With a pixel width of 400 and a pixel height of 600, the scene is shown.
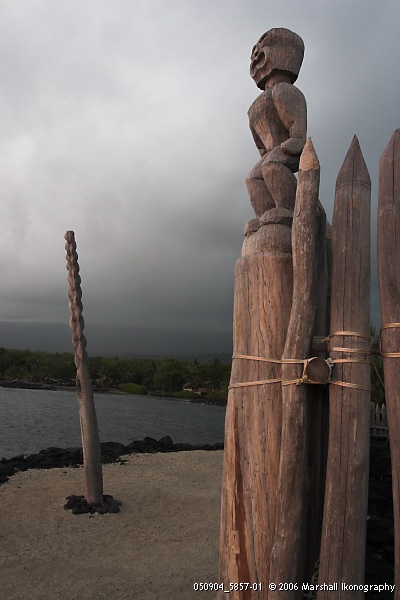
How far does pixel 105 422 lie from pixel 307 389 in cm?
1388

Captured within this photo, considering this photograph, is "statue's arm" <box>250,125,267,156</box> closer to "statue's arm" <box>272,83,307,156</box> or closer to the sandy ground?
"statue's arm" <box>272,83,307,156</box>

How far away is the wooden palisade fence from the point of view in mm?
2553

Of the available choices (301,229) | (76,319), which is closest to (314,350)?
(301,229)

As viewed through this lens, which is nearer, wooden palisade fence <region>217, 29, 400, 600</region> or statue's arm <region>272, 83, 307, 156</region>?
wooden palisade fence <region>217, 29, 400, 600</region>

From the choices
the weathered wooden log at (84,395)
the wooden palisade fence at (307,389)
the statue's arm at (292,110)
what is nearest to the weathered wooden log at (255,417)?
the wooden palisade fence at (307,389)

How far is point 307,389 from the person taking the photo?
9.12ft

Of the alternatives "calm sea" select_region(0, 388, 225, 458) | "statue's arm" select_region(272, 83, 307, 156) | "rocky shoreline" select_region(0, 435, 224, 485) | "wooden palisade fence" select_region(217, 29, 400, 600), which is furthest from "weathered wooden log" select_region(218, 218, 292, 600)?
"calm sea" select_region(0, 388, 225, 458)

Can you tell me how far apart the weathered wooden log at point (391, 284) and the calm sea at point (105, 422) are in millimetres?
10436

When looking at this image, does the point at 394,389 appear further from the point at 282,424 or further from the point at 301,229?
the point at 301,229

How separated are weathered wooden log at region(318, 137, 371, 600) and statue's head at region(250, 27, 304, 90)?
3.94 ft

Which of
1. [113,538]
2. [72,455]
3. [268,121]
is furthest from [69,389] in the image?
[268,121]

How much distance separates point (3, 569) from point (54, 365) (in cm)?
2983

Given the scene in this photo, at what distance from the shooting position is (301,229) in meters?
2.83

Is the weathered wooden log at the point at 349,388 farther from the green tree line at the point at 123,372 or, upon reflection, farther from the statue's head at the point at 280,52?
the green tree line at the point at 123,372
